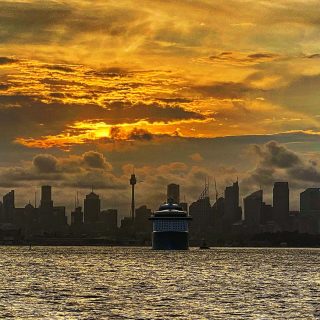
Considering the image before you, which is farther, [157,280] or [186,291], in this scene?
[157,280]

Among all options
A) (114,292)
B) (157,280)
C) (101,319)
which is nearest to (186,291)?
(114,292)

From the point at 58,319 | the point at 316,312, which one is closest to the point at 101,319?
the point at 58,319

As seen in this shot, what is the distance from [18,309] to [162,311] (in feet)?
51.3

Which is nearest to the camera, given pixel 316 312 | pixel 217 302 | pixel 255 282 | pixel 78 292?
pixel 316 312

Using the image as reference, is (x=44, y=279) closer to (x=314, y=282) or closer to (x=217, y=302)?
(x=314, y=282)

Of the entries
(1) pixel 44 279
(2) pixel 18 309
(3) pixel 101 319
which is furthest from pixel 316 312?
(1) pixel 44 279

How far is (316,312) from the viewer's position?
110 meters

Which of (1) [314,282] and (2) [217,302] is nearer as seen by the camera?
(2) [217,302]

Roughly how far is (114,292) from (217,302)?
2135 centimetres

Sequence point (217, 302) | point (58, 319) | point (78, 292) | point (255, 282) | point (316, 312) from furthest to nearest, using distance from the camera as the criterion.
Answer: point (255, 282), point (78, 292), point (217, 302), point (316, 312), point (58, 319)

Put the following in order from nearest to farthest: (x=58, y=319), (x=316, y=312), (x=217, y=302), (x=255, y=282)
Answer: (x=58, y=319), (x=316, y=312), (x=217, y=302), (x=255, y=282)

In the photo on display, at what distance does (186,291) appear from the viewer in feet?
469

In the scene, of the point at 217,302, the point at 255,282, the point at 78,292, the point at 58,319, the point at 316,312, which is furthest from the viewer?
the point at 255,282

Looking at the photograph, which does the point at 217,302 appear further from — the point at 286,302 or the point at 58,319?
the point at 58,319
